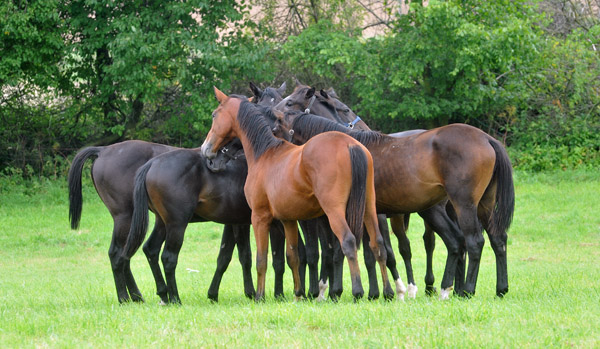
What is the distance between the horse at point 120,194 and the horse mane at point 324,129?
1.48 m

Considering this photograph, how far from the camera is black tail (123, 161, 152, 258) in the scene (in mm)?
7984

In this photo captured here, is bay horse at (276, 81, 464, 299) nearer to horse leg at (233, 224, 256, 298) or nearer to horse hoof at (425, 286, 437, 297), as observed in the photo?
horse hoof at (425, 286, 437, 297)

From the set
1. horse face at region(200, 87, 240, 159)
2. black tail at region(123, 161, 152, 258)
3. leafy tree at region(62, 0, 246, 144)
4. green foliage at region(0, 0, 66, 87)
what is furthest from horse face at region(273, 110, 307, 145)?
green foliage at region(0, 0, 66, 87)

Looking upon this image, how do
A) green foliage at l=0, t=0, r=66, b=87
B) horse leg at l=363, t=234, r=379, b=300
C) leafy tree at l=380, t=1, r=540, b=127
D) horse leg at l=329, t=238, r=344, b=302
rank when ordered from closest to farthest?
1. horse leg at l=363, t=234, r=379, b=300
2. horse leg at l=329, t=238, r=344, b=302
3. green foliage at l=0, t=0, r=66, b=87
4. leafy tree at l=380, t=1, r=540, b=127

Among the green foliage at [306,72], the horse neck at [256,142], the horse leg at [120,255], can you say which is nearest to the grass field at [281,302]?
the horse leg at [120,255]

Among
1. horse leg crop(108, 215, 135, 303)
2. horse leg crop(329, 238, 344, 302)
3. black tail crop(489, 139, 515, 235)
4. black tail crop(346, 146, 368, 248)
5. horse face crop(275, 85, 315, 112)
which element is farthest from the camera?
horse face crop(275, 85, 315, 112)

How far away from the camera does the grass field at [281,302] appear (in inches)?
200

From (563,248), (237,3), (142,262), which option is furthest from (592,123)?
(142,262)

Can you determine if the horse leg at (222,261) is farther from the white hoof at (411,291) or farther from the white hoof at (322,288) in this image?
the white hoof at (411,291)

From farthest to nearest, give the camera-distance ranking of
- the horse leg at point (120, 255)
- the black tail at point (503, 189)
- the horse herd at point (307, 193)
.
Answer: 1. the horse leg at point (120, 255)
2. the black tail at point (503, 189)
3. the horse herd at point (307, 193)

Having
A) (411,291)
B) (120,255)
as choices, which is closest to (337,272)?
(411,291)

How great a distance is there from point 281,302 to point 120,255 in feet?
7.61

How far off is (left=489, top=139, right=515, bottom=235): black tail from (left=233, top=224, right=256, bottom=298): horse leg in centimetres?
306

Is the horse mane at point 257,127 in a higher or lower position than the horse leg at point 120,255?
higher
